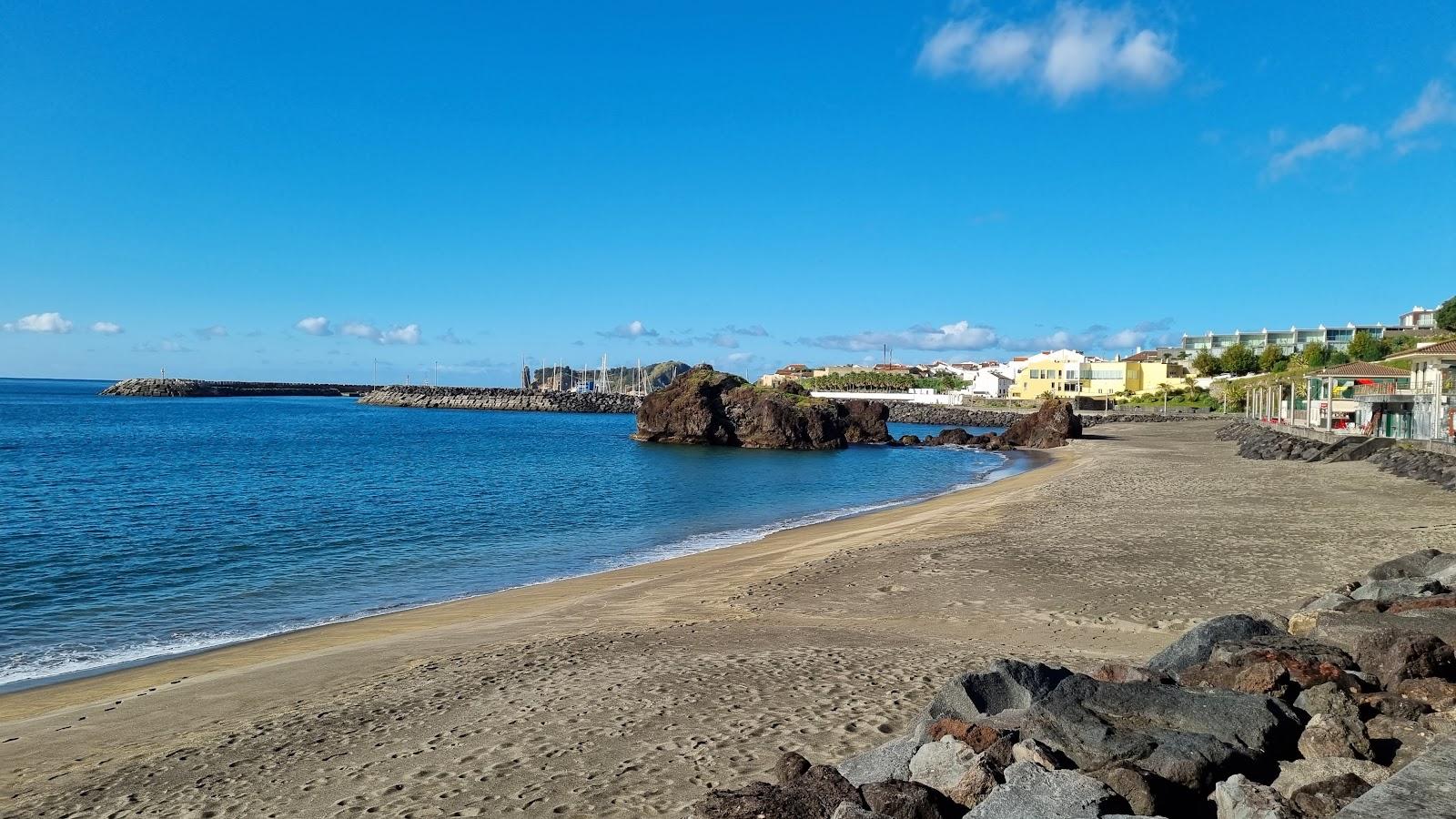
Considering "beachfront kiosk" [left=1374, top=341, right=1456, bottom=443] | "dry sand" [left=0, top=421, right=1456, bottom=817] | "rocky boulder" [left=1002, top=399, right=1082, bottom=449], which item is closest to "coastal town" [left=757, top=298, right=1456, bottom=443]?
"beachfront kiosk" [left=1374, top=341, right=1456, bottom=443]

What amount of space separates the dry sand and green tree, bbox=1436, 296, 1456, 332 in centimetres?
9930

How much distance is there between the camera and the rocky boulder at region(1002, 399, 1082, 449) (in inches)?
2621

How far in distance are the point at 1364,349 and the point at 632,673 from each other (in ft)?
351

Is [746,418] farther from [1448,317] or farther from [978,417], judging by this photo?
[1448,317]

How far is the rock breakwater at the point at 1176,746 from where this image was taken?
15.8 ft

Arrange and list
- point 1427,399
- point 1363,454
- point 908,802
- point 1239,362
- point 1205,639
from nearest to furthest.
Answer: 1. point 908,802
2. point 1205,639
3. point 1363,454
4. point 1427,399
5. point 1239,362

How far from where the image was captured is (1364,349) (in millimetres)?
94000

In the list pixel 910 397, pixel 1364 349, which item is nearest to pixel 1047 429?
pixel 1364 349

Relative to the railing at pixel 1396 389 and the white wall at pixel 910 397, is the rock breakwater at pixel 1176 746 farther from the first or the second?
the white wall at pixel 910 397

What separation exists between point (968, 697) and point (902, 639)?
176 inches

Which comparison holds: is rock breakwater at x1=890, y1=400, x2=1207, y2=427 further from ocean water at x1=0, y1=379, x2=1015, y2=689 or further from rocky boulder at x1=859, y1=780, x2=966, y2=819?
rocky boulder at x1=859, y1=780, x2=966, y2=819

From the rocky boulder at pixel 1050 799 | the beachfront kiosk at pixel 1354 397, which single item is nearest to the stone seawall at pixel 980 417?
the beachfront kiosk at pixel 1354 397

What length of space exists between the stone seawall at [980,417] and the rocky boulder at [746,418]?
84.3 ft

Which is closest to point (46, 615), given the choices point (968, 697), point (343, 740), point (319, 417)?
point (343, 740)
